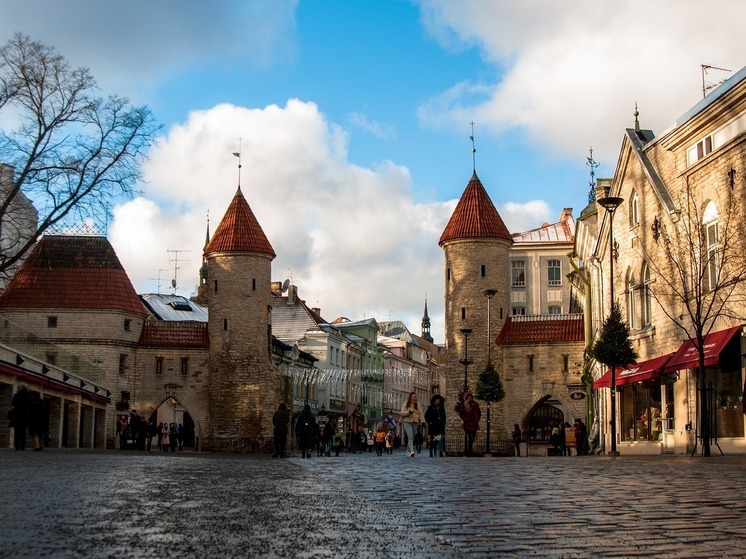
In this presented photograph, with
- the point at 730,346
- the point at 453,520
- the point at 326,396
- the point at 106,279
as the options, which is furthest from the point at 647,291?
the point at 326,396

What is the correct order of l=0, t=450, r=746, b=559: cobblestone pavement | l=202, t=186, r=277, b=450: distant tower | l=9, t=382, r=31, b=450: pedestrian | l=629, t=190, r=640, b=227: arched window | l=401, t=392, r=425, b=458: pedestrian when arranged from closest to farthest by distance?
1. l=0, t=450, r=746, b=559: cobblestone pavement
2. l=9, t=382, r=31, b=450: pedestrian
3. l=401, t=392, r=425, b=458: pedestrian
4. l=629, t=190, r=640, b=227: arched window
5. l=202, t=186, r=277, b=450: distant tower

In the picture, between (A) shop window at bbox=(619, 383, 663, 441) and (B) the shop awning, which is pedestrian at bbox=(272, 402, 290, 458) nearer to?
(B) the shop awning

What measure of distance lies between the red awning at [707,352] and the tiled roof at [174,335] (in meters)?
33.9

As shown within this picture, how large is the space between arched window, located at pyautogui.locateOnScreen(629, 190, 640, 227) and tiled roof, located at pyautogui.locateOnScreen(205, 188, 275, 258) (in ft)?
90.3

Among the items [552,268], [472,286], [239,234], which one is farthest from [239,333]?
[552,268]

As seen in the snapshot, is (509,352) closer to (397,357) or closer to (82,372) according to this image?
(82,372)

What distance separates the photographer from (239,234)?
6178 cm

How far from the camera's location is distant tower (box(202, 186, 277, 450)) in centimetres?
5897

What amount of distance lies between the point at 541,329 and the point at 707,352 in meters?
28.8

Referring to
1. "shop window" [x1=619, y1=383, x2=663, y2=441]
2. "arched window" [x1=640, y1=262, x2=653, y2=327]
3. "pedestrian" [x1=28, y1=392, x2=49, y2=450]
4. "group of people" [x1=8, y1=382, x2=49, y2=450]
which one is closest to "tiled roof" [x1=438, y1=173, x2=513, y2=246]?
"shop window" [x1=619, y1=383, x2=663, y2=441]

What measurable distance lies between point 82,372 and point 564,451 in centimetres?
2008

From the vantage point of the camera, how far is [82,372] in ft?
153

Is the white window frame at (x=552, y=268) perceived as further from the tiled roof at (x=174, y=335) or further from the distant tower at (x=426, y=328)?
the distant tower at (x=426, y=328)

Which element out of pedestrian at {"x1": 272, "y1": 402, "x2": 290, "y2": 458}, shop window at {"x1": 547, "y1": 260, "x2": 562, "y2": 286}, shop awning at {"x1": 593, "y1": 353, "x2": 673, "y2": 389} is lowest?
pedestrian at {"x1": 272, "y1": 402, "x2": 290, "y2": 458}
